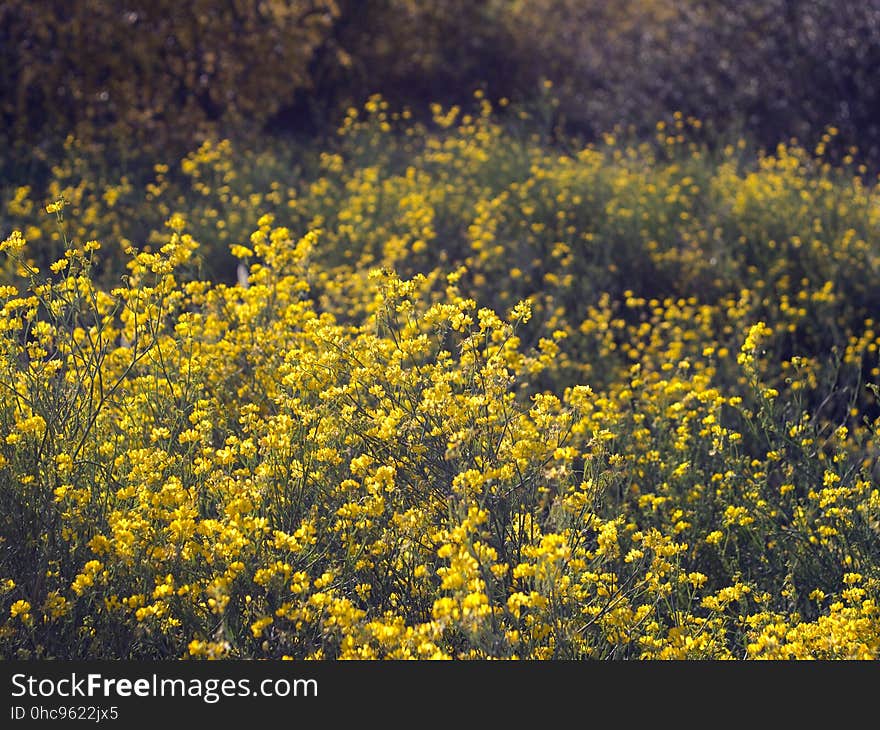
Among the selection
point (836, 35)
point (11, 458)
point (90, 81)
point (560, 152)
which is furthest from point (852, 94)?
point (11, 458)

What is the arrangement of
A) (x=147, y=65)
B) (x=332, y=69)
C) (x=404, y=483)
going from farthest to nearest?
(x=332, y=69) → (x=147, y=65) → (x=404, y=483)

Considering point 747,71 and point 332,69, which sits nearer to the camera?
point 747,71

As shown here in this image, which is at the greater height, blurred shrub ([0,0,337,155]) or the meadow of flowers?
blurred shrub ([0,0,337,155])

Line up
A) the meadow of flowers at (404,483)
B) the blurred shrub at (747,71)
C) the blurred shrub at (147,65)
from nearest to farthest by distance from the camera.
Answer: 1. the meadow of flowers at (404,483)
2. the blurred shrub at (147,65)
3. the blurred shrub at (747,71)

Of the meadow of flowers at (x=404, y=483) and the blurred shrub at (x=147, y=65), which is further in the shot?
the blurred shrub at (x=147, y=65)

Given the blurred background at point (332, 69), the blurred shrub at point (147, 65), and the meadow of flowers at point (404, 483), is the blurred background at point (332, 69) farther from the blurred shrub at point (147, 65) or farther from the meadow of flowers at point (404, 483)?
the meadow of flowers at point (404, 483)

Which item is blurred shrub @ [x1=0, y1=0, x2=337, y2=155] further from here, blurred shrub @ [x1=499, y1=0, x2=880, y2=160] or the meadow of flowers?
the meadow of flowers

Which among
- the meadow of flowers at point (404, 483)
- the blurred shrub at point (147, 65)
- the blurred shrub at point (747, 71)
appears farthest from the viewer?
the blurred shrub at point (747, 71)

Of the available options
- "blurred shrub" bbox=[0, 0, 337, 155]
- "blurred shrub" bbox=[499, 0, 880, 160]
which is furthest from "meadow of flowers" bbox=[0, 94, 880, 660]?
"blurred shrub" bbox=[499, 0, 880, 160]

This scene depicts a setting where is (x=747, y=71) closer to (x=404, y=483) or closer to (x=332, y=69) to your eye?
(x=332, y=69)

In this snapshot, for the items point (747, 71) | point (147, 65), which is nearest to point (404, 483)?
point (147, 65)

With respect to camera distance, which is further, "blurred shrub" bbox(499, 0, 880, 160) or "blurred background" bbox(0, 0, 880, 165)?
"blurred shrub" bbox(499, 0, 880, 160)

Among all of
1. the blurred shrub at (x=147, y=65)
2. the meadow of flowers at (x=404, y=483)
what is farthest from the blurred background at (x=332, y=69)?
the meadow of flowers at (x=404, y=483)

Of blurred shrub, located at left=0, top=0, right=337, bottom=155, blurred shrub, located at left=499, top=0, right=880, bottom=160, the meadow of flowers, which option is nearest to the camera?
the meadow of flowers
